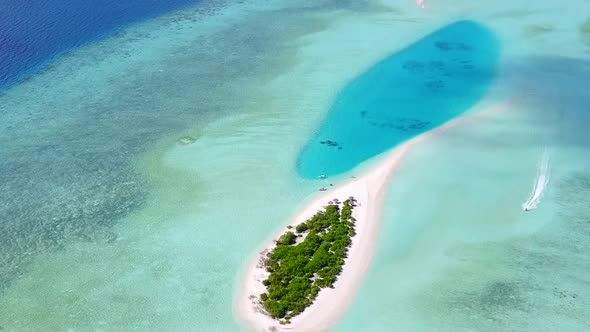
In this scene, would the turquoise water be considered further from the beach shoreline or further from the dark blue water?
the dark blue water

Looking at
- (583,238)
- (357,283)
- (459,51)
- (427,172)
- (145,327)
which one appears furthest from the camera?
(459,51)

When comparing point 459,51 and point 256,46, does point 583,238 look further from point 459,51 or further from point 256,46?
point 256,46

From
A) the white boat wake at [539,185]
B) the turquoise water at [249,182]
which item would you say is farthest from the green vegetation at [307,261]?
the white boat wake at [539,185]

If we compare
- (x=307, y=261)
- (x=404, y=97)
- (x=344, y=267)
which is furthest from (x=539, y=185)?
(x=307, y=261)

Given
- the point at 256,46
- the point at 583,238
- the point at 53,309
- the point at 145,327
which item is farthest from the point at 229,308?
the point at 256,46

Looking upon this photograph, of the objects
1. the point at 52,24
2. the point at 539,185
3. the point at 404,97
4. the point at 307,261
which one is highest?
the point at 52,24

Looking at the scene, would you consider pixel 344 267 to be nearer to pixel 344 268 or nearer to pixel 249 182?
pixel 344 268
